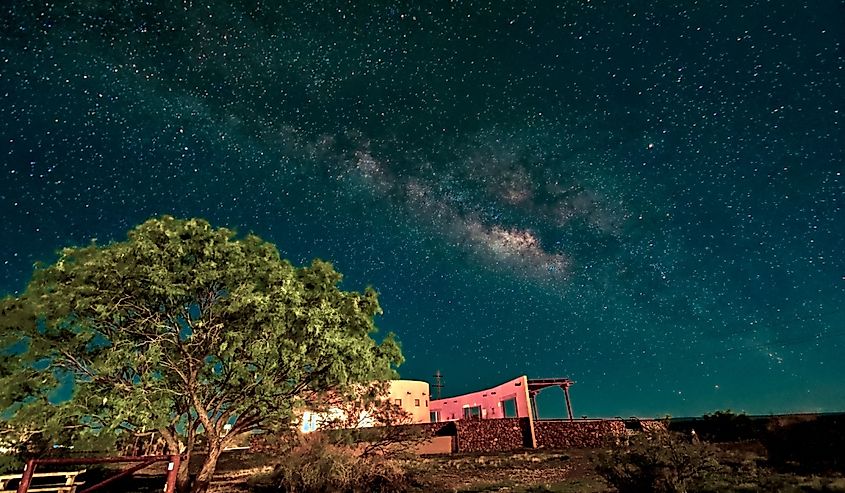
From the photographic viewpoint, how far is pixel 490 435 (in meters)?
28.3

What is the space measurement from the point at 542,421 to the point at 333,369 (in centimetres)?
2085

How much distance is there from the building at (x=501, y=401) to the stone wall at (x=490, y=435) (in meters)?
1.87

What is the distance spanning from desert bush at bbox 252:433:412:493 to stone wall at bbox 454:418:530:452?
1466cm

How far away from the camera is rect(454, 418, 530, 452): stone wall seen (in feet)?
92.2

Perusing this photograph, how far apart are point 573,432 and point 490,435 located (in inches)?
204

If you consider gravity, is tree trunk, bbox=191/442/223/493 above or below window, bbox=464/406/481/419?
below

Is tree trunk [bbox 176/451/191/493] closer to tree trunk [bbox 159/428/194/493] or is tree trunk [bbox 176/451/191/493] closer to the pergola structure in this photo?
tree trunk [bbox 159/428/194/493]

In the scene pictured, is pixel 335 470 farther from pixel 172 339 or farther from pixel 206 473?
pixel 172 339

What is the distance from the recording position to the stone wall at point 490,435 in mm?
28094

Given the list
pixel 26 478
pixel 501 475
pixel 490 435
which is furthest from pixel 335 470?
pixel 490 435

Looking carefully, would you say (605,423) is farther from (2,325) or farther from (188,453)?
(2,325)

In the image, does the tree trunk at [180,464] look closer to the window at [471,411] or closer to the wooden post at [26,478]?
the wooden post at [26,478]

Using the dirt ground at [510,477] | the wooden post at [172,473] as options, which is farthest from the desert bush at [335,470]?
the wooden post at [172,473]

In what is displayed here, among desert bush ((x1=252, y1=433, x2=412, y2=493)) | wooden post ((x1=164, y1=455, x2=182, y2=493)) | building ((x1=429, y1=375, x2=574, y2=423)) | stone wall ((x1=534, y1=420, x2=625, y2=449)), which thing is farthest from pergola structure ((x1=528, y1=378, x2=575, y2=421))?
wooden post ((x1=164, y1=455, x2=182, y2=493))
